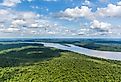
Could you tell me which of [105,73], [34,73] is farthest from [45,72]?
[105,73]

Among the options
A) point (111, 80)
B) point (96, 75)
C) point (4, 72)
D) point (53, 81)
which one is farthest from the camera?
point (4, 72)

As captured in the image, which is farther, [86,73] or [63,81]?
[86,73]

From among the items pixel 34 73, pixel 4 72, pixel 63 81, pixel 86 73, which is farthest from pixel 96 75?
pixel 4 72

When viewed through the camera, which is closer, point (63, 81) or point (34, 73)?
point (63, 81)

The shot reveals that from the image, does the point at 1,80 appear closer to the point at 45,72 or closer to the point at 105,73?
the point at 45,72

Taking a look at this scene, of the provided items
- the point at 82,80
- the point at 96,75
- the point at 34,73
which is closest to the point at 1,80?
the point at 34,73

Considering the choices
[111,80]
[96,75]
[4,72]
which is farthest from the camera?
[4,72]

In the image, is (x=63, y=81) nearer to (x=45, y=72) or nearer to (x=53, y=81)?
(x=53, y=81)

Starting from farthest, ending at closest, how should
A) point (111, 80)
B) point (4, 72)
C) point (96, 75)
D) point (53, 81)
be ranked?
point (4, 72) → point (96, 75) → point (111, 80) → point (53, 81)
